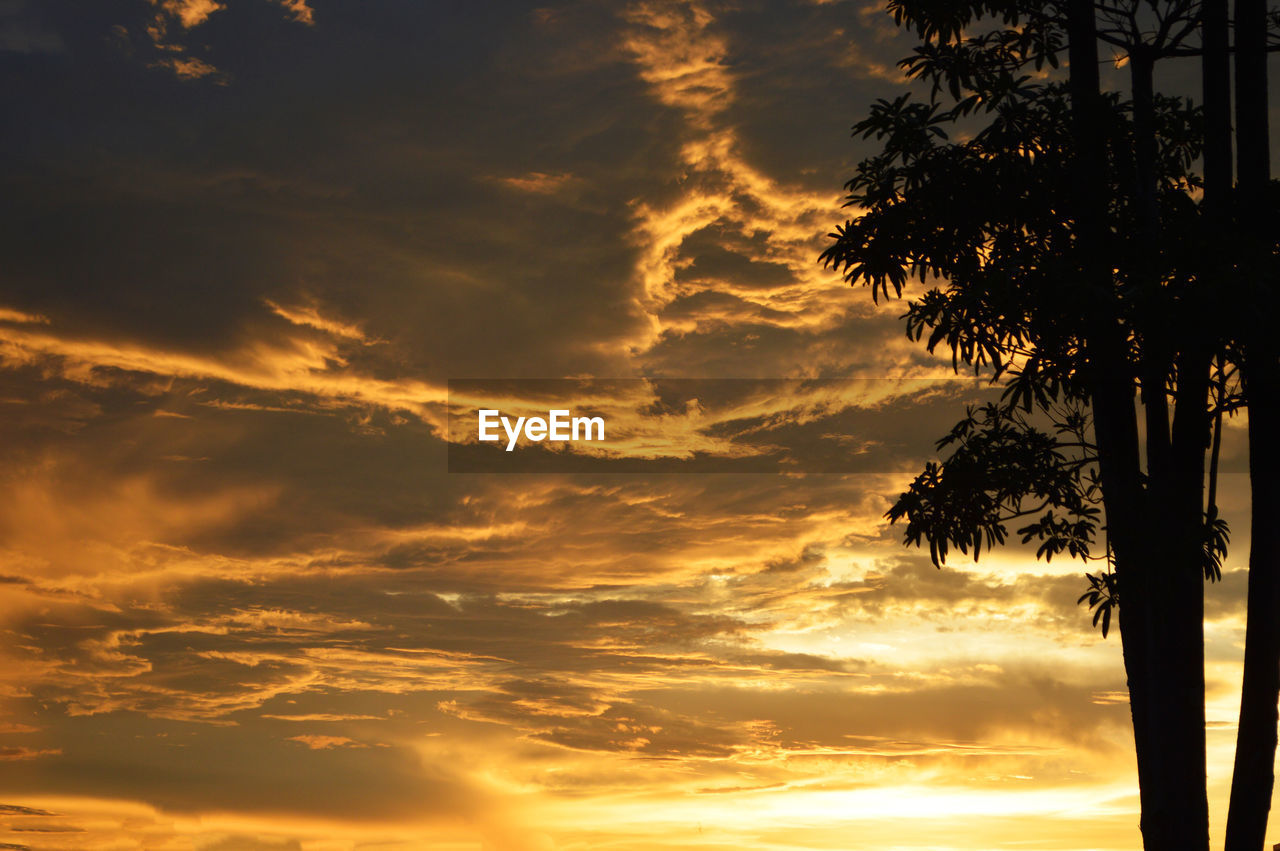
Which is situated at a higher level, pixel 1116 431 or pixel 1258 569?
pixel 1116 431

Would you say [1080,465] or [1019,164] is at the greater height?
[1019,164]

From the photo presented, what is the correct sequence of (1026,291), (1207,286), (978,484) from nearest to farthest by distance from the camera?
(1207,286)
(1026,291)
(978,484)

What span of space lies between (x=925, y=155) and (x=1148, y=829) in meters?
8.55

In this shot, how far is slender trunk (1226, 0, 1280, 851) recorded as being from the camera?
13.3m

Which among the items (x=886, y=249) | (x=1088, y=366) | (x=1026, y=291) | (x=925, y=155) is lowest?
(x=1088, y=366)

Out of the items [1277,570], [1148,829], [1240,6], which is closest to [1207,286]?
[1277,570]

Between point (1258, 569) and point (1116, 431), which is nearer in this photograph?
point (1258, 569)

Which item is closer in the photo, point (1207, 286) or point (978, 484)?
point (1207, 286)

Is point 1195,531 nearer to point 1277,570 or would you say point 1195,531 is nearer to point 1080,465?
point 1277,570

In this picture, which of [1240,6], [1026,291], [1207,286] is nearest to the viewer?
[1207,286]

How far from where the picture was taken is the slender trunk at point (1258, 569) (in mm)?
13328

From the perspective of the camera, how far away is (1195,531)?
13.6m

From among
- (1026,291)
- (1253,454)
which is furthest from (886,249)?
(1253,454)

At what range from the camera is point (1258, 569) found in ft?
44.4
